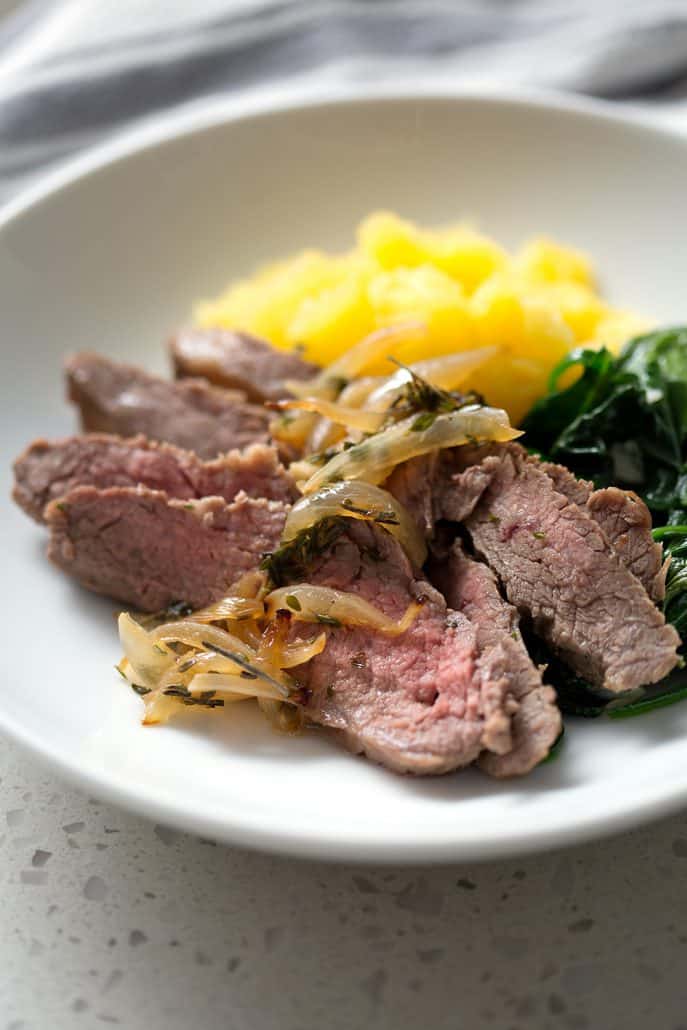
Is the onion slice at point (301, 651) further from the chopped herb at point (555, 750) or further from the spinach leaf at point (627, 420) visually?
the spinach leaf at point (627, 420)

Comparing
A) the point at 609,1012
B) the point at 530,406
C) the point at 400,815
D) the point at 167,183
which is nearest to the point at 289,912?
the point at 400,815

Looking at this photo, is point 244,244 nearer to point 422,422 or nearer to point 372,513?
point 422,422

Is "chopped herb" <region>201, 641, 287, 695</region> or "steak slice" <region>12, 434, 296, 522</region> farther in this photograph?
"steak slice" <region>12, 434, 296, 522</region>

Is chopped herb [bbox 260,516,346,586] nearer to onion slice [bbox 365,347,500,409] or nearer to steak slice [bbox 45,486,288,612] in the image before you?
steak slice [bbox 45,486,288,612]

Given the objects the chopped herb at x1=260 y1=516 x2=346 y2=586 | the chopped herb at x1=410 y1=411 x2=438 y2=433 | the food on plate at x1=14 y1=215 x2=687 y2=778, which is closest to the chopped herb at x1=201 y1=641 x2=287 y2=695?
the food on plate at x1=14 y1=215 x2=687 y2=778

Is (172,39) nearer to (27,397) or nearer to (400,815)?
(27,397)

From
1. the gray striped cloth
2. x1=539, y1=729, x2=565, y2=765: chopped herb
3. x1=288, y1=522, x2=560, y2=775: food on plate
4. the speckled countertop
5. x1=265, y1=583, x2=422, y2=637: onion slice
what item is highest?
the gray striped cloth

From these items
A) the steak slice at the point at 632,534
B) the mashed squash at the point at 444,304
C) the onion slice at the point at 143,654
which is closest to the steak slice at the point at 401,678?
the onion slice at the point at 143,654
